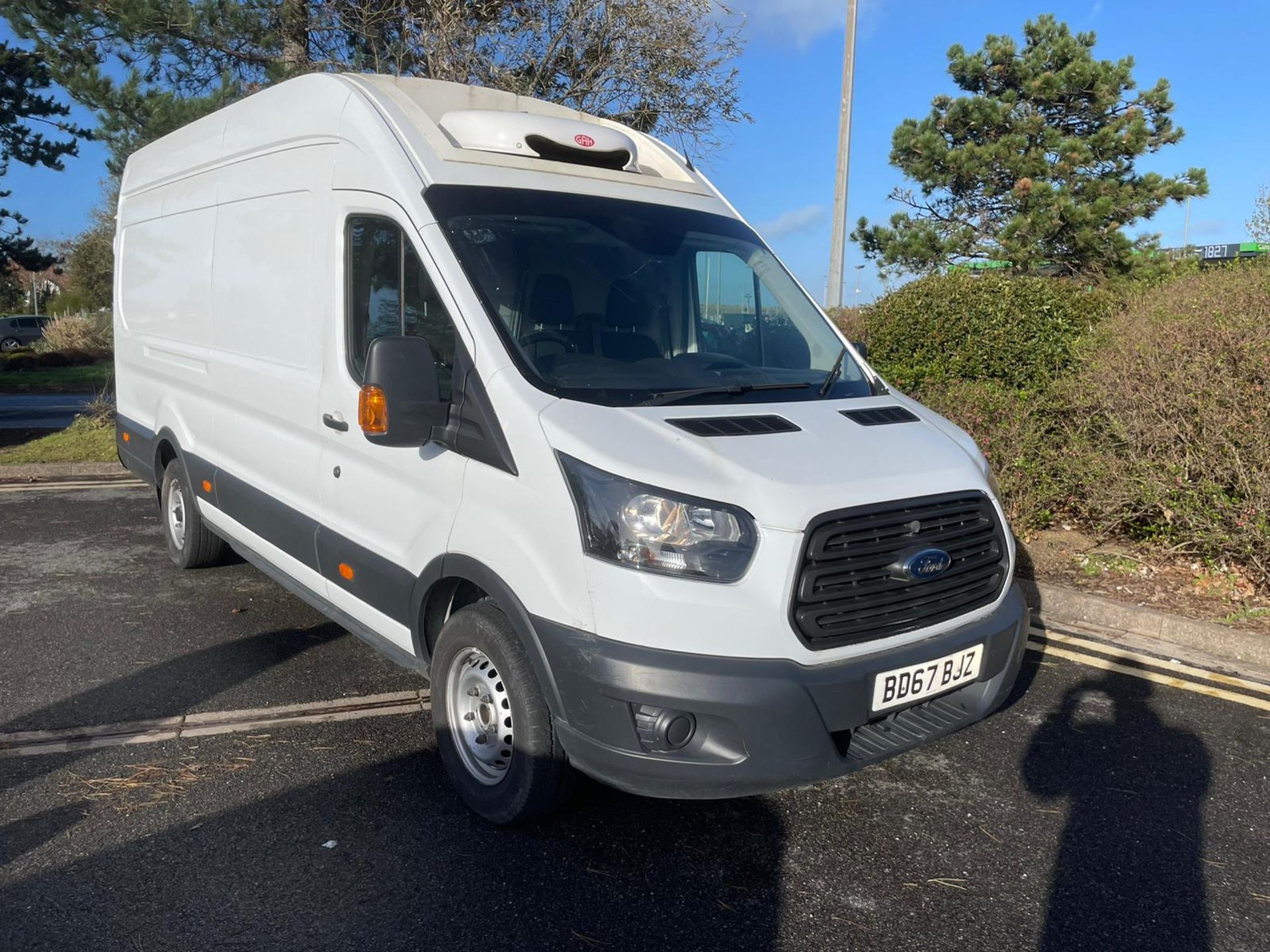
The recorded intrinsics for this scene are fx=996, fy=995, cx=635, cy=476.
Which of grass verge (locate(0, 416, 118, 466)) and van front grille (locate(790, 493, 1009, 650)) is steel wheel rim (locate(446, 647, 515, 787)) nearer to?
van front grille (locate(790, 493, 1009, 650))

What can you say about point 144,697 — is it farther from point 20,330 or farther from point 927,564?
point 20,330

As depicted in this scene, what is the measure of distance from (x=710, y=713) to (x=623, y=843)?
793 millimetres

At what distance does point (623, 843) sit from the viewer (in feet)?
11.2

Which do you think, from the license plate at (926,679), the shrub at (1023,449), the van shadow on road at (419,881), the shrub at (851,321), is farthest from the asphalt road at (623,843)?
the shrub at (851,321)

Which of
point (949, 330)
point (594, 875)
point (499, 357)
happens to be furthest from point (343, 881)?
point (949, 330)

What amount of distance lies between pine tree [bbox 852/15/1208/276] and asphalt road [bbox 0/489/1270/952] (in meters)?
15.1

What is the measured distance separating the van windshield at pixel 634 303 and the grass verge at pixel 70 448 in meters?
8.30

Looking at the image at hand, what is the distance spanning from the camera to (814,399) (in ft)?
12.5

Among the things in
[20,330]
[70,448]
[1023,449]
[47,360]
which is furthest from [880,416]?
[20,330]

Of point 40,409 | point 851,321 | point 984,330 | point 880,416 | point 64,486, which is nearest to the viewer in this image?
point 880,416

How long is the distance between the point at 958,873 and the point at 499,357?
230 cm

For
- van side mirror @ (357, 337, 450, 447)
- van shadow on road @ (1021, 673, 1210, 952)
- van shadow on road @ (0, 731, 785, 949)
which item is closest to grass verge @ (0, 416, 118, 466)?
van shadow on road @ (0, 731, 785, 949)

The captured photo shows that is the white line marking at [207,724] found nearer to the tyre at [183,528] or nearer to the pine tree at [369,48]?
the tyre at [183,528]

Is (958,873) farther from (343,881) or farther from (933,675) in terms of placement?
(343,881)
